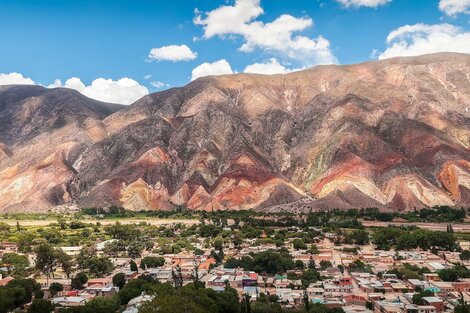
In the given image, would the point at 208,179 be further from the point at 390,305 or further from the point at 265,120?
the point at 390,305

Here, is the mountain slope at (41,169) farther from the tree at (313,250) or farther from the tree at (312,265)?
the tree at (312,265)

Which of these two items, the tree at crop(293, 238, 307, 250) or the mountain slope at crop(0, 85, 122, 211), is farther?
the mountain slope at crop(0, 85, 122, 211)

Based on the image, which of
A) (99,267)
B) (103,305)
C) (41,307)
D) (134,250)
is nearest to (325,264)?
(99,267)

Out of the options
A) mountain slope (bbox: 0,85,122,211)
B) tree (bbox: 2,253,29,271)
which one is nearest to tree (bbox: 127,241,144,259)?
tree (bbox: 2,253,29,271)

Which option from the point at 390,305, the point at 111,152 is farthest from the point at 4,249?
the point at 111,152

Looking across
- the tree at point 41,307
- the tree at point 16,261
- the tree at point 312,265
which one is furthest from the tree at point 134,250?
the tree at point 41,307

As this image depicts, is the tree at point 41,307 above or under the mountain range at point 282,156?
under

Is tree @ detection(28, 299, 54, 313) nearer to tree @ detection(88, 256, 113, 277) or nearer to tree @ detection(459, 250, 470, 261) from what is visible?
Result: tree @ detection(88, 256, 113, 277)
